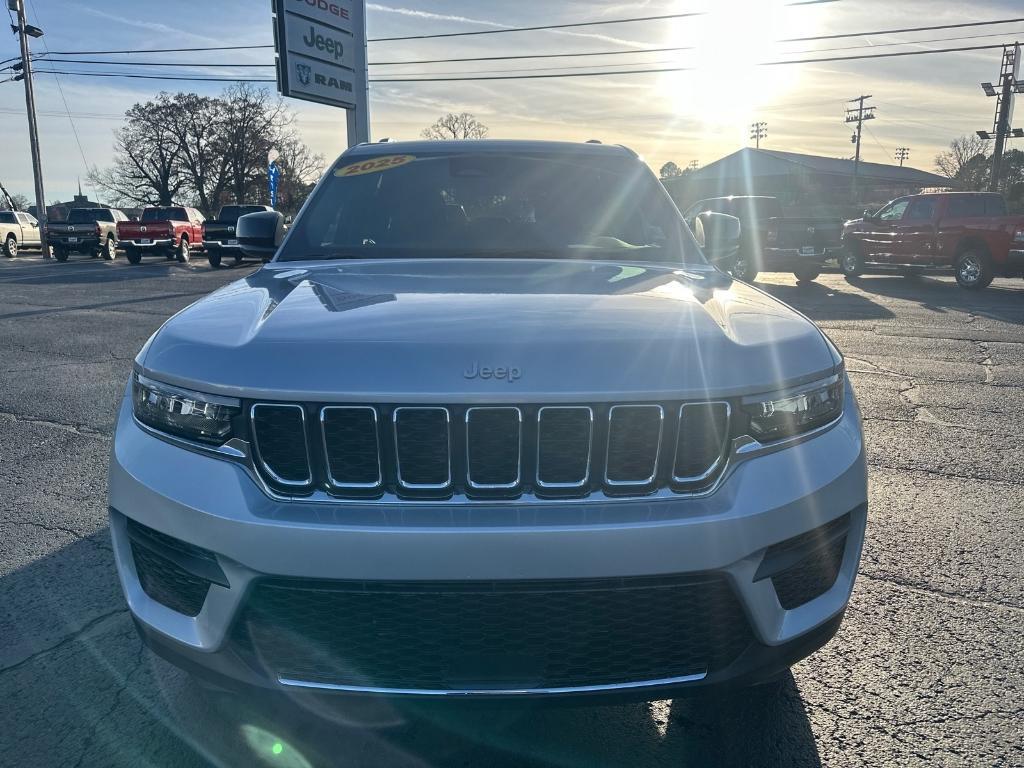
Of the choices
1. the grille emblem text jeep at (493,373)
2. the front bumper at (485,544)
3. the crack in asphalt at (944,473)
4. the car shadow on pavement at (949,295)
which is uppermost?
the grille emblem text jeep at (493,373)

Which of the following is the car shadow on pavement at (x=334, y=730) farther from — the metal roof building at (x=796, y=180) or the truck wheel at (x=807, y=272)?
the metal roof building at (x=796, y=180)

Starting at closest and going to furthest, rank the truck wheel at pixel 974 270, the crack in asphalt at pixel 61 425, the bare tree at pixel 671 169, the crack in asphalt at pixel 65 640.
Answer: the crack in asphalt at pixel 65 640 → the crack in asphalt at pixel 61 425 → the truck wheel at pixel 974 270 → the bare tree at pixel 671 169

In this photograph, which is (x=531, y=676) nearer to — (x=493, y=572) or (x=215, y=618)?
(x=493, y=572)

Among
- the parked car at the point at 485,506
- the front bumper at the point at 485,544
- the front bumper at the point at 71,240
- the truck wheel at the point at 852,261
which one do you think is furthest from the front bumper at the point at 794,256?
the front bumper at the point at 71,240

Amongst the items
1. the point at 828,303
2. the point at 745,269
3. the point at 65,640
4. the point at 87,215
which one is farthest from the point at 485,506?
the point at 87,215

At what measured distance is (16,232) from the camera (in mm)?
33188

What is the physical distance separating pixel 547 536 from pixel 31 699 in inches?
73.6

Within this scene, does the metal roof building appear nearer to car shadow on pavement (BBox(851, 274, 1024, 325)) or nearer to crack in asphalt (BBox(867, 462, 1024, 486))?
car shadow on pavement (BBox(851, 274, 1024, 325))

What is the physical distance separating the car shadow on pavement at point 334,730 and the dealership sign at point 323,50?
15434 mm

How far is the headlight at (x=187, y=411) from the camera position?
6.16 feet

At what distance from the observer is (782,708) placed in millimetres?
2408

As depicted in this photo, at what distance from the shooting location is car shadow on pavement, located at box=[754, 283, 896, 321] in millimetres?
12133

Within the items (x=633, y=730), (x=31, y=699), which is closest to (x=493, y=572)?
(x=633, y=730)

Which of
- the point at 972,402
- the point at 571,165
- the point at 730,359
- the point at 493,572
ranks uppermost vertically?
the point at 571,165
